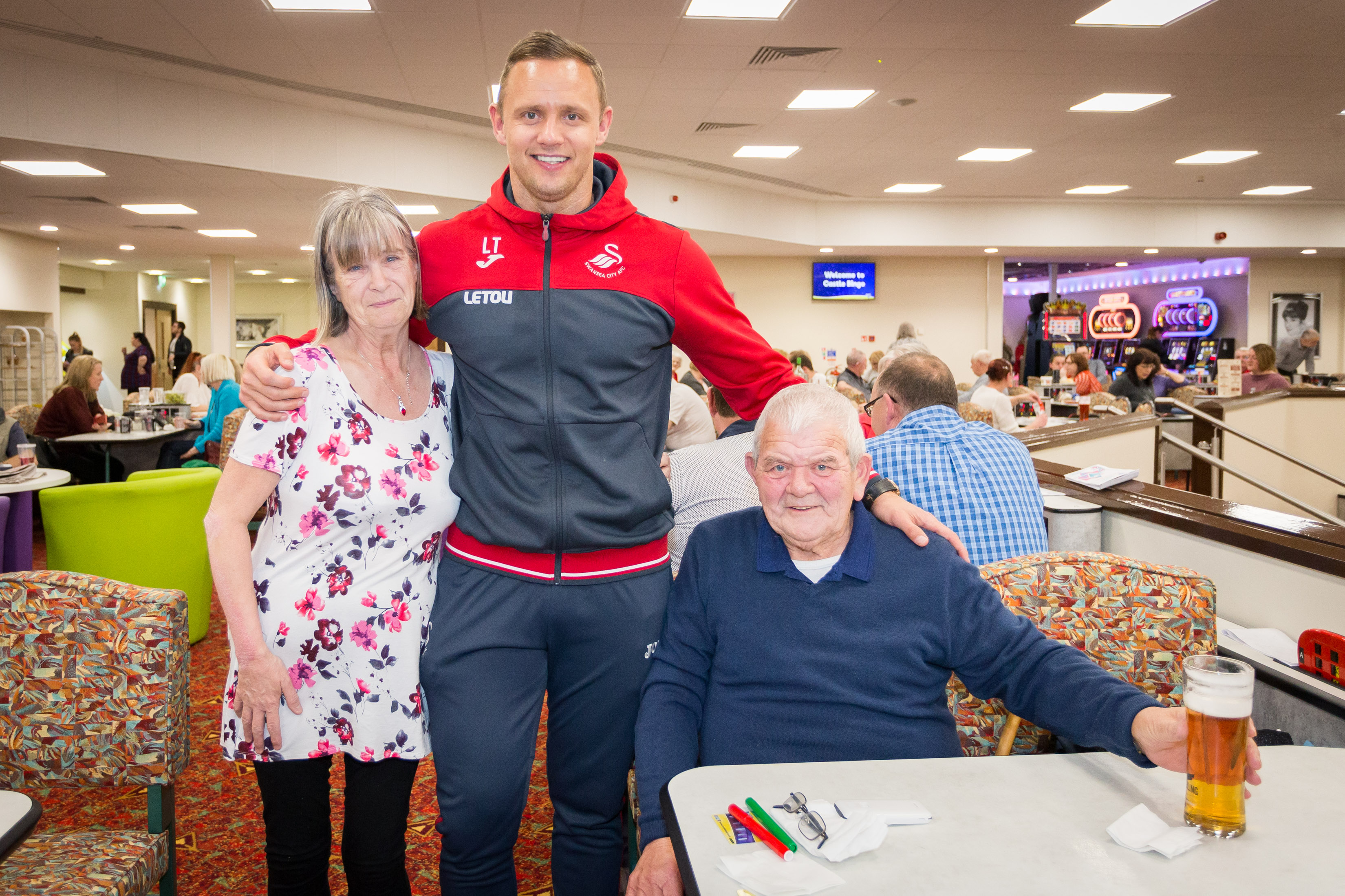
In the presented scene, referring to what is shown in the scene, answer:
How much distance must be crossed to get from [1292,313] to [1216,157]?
727cm

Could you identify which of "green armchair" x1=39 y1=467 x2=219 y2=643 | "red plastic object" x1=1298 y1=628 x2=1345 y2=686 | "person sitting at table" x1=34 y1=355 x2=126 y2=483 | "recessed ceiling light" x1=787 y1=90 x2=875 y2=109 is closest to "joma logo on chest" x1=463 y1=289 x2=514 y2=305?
"red plastic object" x1=1298 y1=628 x2=1345 y2=686

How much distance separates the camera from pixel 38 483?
466cm

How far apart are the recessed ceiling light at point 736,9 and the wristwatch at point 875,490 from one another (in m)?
4.65

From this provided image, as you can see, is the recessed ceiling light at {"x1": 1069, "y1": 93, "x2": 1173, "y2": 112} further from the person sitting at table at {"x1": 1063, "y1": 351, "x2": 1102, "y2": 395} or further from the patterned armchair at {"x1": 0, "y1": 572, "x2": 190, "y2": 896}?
the patterned armchair at {"x1": 0, "y1": 572, "x2": 190, "y2": 896}

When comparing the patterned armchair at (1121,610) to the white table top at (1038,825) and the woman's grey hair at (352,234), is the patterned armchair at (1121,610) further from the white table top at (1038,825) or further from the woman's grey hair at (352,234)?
the woman's grey hair at (352,234)

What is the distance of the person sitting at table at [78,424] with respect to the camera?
699 cm

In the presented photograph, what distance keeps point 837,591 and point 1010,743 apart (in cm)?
49

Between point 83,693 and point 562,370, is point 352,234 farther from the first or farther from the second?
point 83,693

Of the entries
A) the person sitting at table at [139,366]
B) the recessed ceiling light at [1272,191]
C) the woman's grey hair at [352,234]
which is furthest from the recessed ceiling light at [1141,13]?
the person sitting at table at [139,366]

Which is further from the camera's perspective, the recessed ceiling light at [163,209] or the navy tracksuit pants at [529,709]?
the recessed ceiling light at [163,209]

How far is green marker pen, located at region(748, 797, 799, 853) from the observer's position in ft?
3.45

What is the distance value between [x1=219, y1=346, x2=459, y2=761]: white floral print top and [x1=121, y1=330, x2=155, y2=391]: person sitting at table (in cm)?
1453

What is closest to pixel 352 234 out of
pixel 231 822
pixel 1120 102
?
pixel 231 822

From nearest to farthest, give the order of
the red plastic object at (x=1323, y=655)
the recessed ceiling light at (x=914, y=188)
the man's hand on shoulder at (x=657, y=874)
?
1. the man's hand on shoulder at (x=657, y=874)
2. the red plastic object at (x=1323, y=655)
3. the recessed ceiling light at (x=914, y=188)
